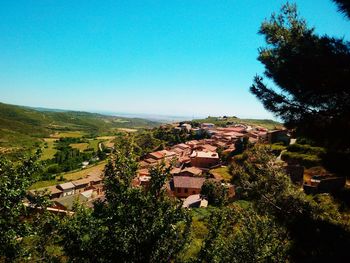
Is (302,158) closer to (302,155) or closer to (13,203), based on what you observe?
(302,155)

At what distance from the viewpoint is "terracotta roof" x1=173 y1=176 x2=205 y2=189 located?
4284cm

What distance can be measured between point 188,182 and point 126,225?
120 feet

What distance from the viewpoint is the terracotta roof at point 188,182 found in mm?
42844

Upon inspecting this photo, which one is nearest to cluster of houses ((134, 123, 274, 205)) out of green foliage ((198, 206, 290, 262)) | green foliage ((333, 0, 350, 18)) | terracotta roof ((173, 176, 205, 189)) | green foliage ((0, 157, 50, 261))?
terracotta roof ((173, 176, 205, 189))

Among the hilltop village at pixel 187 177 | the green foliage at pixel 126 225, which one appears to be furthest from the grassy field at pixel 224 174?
the green foliage at pixel 126 225

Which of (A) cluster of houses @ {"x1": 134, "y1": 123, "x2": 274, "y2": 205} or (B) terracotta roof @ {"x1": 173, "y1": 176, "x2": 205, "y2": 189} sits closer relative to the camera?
(A) cluster of houses @ {"x1": 134, "y1": 123, "x2": 274, "y2": 205}

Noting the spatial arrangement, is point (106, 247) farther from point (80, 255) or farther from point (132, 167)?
point (132, 167)

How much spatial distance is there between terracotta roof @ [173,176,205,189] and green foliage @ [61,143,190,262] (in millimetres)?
34821

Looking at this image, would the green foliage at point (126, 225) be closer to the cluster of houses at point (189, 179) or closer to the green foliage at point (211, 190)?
the cluster of houses at point (189, 179)

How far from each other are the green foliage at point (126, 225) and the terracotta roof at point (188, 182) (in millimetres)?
34821

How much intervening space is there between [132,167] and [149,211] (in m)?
1.60

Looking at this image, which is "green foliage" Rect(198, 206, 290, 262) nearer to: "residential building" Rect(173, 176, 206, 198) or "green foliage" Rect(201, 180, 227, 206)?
"green foliage" Rect(201, 180, 227, 206)

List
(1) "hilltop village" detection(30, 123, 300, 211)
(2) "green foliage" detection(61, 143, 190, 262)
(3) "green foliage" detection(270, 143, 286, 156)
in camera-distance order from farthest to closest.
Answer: (3) "green foliage" detection(270, 143, 286, 156), (1) "hilltop village" detection(30, 123, 300, 211), (2) "green foliage" detection(61, 143, 190, 262)

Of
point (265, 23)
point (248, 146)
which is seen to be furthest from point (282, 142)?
point (265, 23)
